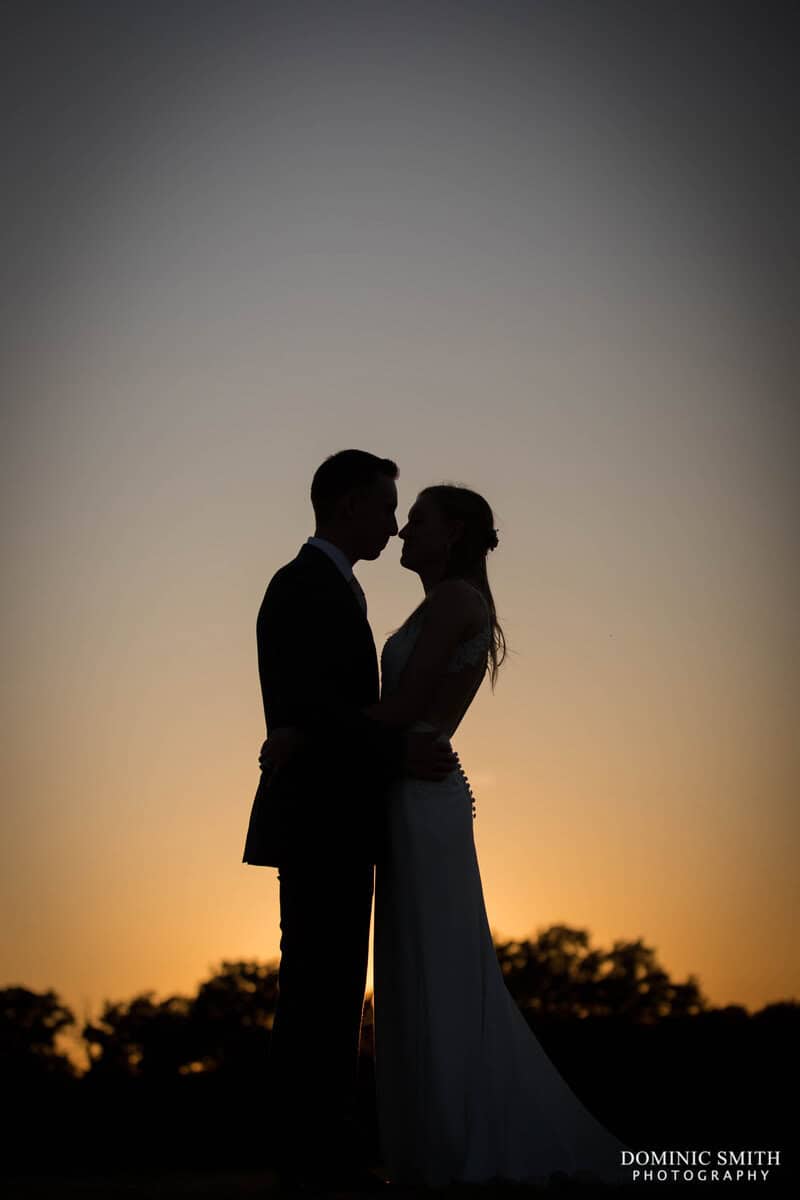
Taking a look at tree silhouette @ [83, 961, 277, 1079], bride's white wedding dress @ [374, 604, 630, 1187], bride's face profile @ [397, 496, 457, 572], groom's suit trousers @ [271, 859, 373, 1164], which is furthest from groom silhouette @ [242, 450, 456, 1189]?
tree silhouette @ [83, 961, 277, 1079]

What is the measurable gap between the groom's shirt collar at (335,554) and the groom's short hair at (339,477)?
16 centimetres

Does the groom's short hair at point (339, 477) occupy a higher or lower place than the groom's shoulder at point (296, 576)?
higher

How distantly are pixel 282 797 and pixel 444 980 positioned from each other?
123cm

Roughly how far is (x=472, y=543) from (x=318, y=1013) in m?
2.62

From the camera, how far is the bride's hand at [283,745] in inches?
255

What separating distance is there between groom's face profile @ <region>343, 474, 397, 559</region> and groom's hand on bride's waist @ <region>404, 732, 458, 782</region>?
980 mm

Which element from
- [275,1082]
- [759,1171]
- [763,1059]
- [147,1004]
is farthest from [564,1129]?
[147,1004]

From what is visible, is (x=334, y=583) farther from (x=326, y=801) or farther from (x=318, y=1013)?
(x=318, y=1013)

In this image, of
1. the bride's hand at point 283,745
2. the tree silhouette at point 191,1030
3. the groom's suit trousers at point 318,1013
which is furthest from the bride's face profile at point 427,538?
the tree silhouette at point 191,1030

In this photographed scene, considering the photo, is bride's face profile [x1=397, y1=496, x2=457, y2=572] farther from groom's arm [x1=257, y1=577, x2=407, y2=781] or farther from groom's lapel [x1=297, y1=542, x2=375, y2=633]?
groom's arm [x1=257, y1=577, x2=407, y2=781]

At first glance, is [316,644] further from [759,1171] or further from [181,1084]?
[181,1084]

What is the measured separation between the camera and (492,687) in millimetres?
7211

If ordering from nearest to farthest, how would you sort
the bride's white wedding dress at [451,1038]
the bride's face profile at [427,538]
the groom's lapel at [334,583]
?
the bride's white wedding dress at [451,1038], the groom's lapel at [334,583], the bride's face profile at [427,538]

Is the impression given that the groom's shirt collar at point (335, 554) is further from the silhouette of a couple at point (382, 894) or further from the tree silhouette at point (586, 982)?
the tree silhouette at point (586, 982)
